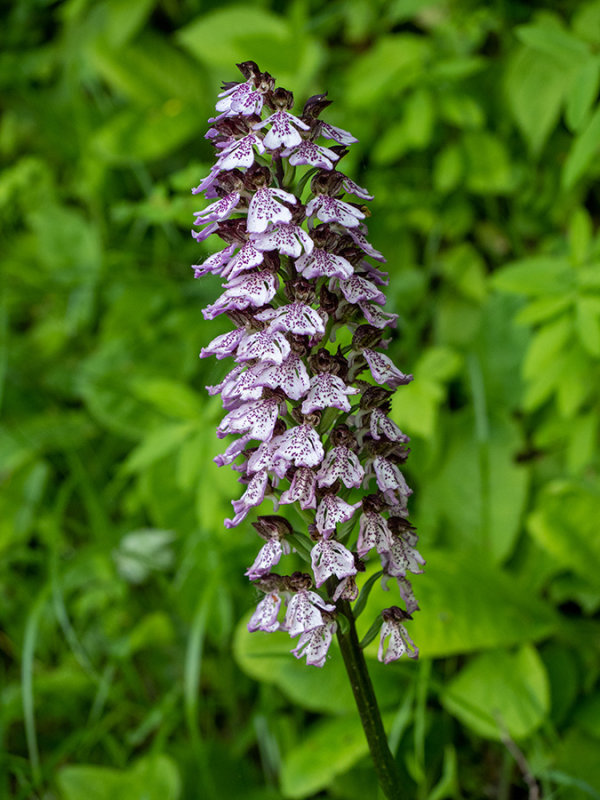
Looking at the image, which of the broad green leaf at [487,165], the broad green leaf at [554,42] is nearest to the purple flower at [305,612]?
the broad green leaf at [554,42]

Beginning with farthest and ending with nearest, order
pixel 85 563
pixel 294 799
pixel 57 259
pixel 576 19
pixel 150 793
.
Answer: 1. pixel 57 259
2. pixel 85 563
3. pixel 576 19
4. pixel 294 799
5. pixel 150 793

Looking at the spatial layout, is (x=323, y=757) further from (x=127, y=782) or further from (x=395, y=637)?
(x=395, y=637)

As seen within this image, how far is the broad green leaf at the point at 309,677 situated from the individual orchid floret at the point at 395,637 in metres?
1.20

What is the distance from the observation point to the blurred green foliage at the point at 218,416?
105 inches

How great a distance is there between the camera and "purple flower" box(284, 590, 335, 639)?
1.38 m

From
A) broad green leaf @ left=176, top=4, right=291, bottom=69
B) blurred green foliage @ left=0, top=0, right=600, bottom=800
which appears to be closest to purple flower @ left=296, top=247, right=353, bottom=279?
blurred green foliage @ left=0, top=0, right=600, bottom=800

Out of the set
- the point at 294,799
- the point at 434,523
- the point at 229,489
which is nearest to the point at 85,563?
the point at 229,489

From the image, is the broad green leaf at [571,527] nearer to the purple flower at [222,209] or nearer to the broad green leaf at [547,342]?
the broad green leaf at [547,342]

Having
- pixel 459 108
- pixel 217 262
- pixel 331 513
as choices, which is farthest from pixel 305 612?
pixel 459 108

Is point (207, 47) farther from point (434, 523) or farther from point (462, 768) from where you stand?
point (462, 768)

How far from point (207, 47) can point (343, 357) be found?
309 cm

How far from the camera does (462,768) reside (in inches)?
114

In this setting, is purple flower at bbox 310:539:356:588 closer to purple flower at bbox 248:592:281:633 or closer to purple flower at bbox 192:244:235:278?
purple flower at bbox 248:592:281:633

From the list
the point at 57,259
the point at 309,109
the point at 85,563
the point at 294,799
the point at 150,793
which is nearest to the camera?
the point at 309,109
